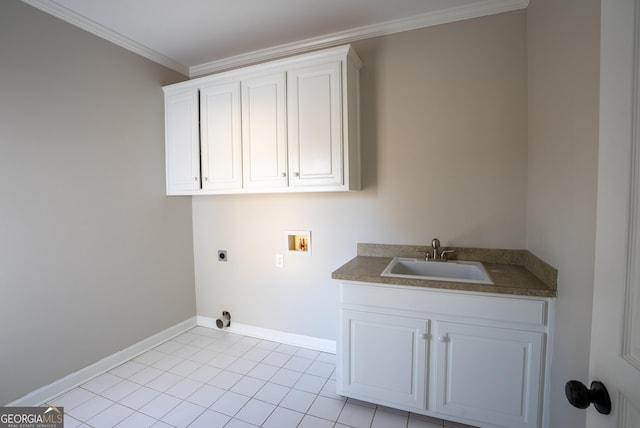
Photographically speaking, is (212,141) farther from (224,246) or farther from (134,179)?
(224,246)

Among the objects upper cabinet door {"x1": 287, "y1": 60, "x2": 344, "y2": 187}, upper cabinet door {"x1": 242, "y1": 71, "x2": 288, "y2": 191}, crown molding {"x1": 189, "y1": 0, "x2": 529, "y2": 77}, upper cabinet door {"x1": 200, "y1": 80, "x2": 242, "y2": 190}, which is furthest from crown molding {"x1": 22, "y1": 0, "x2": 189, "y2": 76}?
upper cabinet door {"x1": 287, "y1": 60, "x2": 344, "y2": 187}

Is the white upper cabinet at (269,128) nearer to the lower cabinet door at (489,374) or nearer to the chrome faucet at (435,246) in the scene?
the chrome faucet at (435,246)

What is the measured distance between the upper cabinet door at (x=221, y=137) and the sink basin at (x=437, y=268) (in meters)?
1.39

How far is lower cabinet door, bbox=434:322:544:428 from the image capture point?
1.45 meters

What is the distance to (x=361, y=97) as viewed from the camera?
89.4 inches

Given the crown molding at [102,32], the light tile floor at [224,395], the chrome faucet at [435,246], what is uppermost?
the crown molding at [102,32]

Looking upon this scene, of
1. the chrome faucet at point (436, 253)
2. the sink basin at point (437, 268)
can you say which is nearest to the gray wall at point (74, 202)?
the sink basin at point (437, 268)

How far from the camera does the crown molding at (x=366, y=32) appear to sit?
1.91 meters

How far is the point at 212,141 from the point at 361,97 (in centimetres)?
130

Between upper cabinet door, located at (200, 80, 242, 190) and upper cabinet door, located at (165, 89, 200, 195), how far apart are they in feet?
0.25

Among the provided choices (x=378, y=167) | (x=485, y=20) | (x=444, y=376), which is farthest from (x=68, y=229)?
(x=485, y=20)

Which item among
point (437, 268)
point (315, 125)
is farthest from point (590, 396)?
point (315, 125)

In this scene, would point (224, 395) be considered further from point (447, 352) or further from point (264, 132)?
point (264, 132)

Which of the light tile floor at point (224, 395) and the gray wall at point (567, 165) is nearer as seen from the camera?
the gray wall at point (567, 165)
